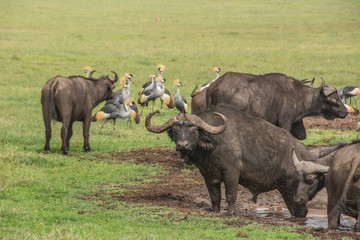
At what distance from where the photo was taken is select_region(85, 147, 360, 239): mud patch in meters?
9.04

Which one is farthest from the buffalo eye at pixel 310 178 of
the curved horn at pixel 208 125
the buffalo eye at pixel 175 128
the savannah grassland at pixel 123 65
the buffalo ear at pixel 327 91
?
the buffalo ear at pixel 327 91

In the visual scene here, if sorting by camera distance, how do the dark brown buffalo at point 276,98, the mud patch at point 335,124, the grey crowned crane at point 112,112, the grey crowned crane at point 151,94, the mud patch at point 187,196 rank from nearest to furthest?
the mud patch at point 187,196
the dark brown buffalo at point 276,98
the grey crowned crane at point 112,112
the mud patch at point 335,124
the grey crowned crane at point 151,94

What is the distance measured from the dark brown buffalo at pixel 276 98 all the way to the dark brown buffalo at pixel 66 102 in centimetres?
330

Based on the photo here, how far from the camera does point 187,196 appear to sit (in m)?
10.7

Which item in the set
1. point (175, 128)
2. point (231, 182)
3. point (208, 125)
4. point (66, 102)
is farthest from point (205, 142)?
point (66, 102)

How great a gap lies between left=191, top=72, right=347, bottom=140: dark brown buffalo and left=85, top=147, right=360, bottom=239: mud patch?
4.47 feet

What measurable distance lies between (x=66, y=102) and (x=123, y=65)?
1486 cm

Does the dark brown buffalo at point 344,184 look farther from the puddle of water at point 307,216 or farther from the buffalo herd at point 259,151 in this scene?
the puddle of water at point 307,216

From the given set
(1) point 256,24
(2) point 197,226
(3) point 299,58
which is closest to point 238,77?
(2) point 197,226

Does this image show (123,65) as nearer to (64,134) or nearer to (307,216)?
(64,134)

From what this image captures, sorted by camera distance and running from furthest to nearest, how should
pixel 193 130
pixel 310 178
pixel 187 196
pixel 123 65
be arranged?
Result: pixel 123 65 → pixel 187 196 → pixel 193 130 → pixel 310 178

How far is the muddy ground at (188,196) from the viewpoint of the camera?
8.77 metres

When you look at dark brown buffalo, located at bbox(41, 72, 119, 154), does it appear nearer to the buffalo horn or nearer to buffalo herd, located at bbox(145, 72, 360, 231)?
buffalo herd, located at bbox(145, 72, 360, 231)

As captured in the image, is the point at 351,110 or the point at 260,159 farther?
the point at 351,110
